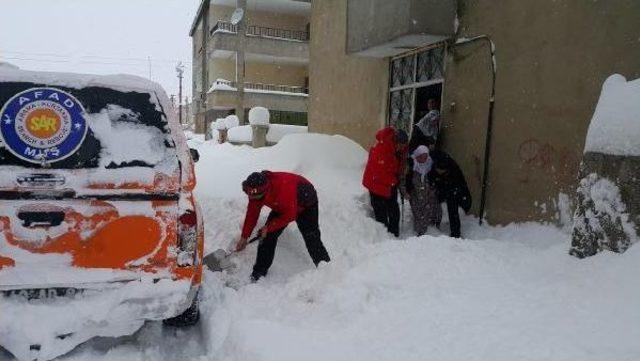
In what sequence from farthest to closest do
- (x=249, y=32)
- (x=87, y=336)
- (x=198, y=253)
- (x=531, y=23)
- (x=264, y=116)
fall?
1. (x=249, y=32)
2. (x=264, y=116)
3. (x=531, y=23)
4. (x=198, y=253)
5. (x=87, y=336)

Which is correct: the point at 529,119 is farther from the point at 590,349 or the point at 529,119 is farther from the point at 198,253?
the point at 198,253

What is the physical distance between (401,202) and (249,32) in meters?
22.0

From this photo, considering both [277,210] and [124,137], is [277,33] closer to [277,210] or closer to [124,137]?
[277,210]

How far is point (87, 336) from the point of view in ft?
9.30

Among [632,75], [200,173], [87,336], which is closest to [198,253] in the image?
[87,336]

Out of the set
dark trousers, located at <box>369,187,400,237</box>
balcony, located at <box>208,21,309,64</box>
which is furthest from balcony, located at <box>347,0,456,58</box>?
balcony, located at <box>208,21,309,64</box>

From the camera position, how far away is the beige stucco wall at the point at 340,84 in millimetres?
10086

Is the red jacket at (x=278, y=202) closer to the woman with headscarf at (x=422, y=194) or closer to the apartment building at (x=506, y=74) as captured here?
the woman with headscarf at (x=422, y=194)

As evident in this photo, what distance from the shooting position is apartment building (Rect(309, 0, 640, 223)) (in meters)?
5.18

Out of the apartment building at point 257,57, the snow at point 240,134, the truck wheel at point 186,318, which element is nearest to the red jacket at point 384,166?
the truck wheel at point 186,318

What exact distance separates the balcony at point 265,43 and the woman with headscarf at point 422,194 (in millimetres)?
20938

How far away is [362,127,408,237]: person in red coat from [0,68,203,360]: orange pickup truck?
3.82 meters

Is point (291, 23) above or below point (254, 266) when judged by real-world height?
above

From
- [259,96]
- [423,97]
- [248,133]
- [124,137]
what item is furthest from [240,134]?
[124,137]
